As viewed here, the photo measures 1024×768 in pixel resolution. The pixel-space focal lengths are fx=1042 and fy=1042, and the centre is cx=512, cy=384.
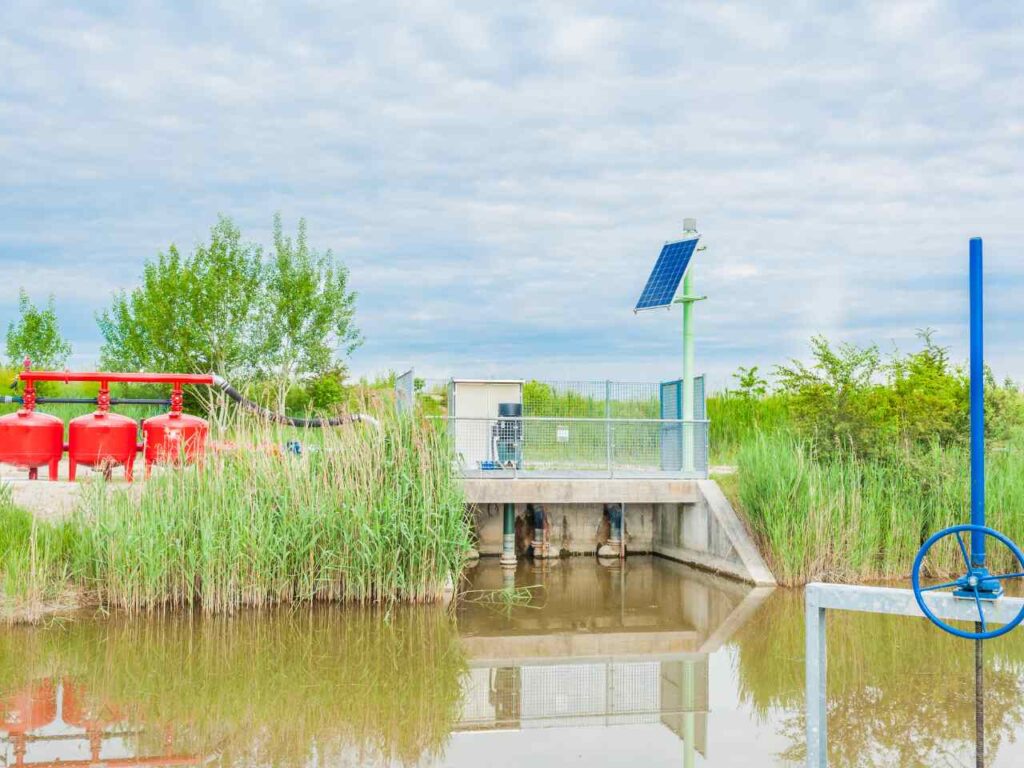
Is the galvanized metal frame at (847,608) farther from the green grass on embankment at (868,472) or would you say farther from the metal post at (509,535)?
the metal post at (509,535)

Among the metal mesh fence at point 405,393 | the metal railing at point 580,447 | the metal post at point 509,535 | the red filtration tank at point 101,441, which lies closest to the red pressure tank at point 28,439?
the red filtration tank at point 101,441

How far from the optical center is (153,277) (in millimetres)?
29406

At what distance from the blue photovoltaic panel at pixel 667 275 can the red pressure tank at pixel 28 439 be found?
9.35 meters

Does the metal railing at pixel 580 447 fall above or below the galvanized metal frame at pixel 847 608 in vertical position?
above

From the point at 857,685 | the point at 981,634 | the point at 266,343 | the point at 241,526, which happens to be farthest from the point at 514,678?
the point at 266,343

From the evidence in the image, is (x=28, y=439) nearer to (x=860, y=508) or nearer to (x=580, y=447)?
(x=580, y=447)

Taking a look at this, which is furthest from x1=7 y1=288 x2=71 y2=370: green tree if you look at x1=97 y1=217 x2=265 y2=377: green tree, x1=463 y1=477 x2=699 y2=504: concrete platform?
x1=463 y1=477 x2=699 y2=504: concrete platform

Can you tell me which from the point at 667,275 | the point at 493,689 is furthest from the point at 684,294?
the point at 493,689

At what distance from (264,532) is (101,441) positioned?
370 centimetres

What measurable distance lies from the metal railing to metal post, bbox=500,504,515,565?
784 mm

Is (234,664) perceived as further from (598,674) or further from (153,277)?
(153,277)

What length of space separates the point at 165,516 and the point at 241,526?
852mm

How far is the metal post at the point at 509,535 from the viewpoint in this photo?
55.4ft

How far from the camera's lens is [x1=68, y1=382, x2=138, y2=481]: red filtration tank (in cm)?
1405
